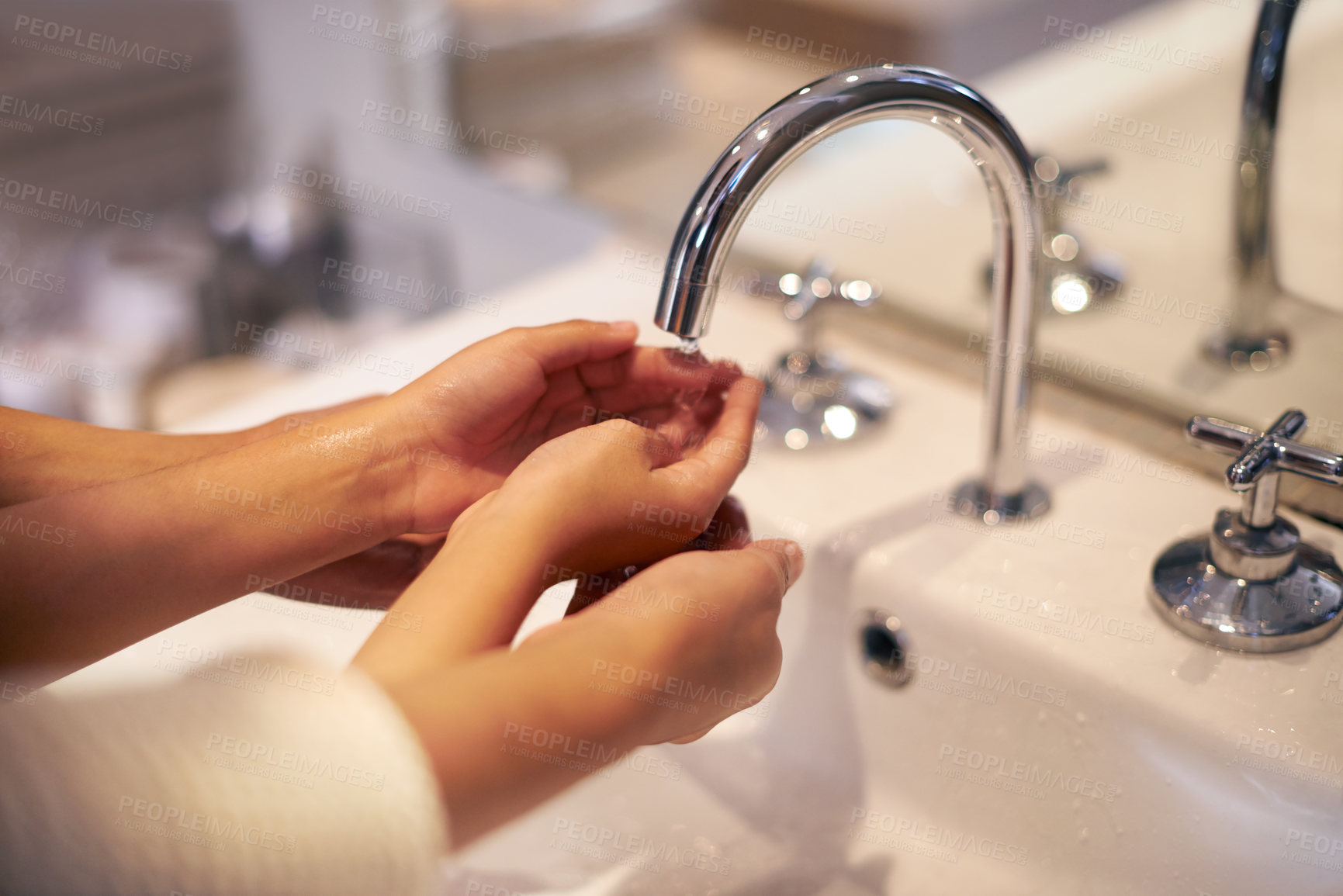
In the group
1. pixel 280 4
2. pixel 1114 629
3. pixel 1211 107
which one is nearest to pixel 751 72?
pixel 1211 107

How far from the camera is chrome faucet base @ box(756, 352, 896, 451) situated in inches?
23.1

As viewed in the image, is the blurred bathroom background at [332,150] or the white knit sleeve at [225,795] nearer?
the white knit sleeve at [225,795]

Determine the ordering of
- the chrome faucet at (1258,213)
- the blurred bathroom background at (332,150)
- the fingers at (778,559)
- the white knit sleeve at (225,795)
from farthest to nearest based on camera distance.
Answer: the blurred bathroom background at (332,150)
the chrome faucet at (1258,213)
the fingers at (778,559)
the white knit sleeve at (225,795)

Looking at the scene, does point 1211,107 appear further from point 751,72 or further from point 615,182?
point 615,182

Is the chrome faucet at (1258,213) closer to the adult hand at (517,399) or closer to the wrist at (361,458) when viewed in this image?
the adult hand at (517,399)

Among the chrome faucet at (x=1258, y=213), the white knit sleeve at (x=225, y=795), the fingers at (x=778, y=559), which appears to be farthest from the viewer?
the chrome faucet at (x=1258, y=213)

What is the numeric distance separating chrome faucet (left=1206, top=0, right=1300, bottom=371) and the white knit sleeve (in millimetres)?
457

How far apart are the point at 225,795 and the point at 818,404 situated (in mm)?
397

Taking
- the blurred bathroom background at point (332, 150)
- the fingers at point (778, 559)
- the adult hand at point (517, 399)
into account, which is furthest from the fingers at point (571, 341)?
the blurred bathroom background at point (332, 150)

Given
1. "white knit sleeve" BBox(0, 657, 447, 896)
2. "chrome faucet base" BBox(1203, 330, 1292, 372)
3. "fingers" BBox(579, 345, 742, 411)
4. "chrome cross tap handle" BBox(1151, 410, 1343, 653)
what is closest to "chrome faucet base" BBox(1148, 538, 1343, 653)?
"chrome cross tap handle" BBox(1151, 410, 1343, 653)

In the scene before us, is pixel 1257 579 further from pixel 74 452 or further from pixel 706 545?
pixel 74 452

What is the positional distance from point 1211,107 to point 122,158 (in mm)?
1193

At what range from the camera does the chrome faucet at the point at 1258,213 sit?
1.60 ft

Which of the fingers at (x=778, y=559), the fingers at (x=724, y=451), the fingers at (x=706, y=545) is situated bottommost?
the fingers at (x=706, y=545)
